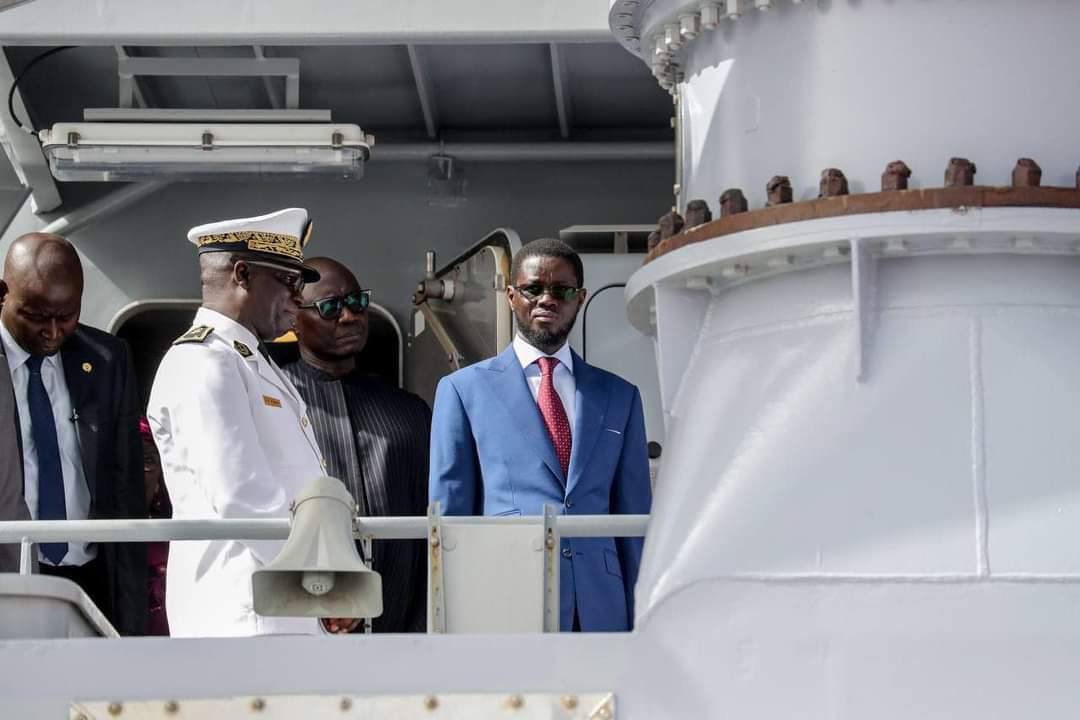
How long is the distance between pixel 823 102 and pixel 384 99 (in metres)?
4.75

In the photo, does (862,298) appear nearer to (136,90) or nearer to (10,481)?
(10,481)

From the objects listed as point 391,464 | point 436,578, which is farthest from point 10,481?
point 436,578

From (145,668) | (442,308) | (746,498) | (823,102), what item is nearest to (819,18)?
(823,102)

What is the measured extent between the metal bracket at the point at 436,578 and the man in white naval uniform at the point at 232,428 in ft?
1.91

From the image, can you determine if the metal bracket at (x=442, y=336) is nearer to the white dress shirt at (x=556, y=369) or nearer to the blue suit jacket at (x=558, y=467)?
the white dress shirt at (x=556, y=369)

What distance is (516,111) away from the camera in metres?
8.33

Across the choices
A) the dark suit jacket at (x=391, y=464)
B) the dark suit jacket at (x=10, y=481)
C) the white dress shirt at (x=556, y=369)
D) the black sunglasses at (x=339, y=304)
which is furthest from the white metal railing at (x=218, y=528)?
the black sunglasses at (x=339, y=304)

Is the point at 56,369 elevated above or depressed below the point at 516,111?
below

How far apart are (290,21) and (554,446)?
2618 millimetres

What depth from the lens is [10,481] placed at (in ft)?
16.8

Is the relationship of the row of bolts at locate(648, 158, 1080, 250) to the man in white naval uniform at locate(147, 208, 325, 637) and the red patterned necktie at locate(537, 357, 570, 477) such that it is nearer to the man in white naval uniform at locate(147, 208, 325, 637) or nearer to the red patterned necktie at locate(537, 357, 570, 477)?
the man in white naval uniform at locate(147, 208, 325, 637)

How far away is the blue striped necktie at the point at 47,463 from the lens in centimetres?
539

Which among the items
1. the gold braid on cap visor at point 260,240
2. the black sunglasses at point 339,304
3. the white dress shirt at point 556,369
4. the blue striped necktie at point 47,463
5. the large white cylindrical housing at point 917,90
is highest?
the large white cylindrical housing at point 917,90

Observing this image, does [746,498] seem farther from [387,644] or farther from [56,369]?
[56,369]
